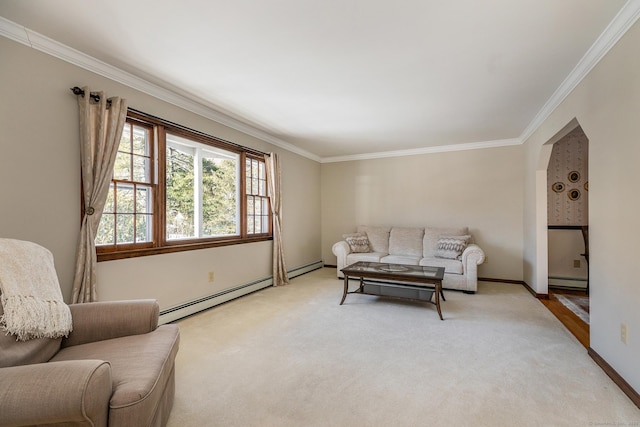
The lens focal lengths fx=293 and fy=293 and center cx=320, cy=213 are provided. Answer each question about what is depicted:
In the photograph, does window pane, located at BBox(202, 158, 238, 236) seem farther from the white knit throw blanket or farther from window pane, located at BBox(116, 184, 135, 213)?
the white knit throw blanket

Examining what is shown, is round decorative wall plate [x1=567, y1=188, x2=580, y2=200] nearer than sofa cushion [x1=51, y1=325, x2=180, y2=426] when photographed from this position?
No

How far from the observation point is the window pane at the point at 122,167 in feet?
9.11

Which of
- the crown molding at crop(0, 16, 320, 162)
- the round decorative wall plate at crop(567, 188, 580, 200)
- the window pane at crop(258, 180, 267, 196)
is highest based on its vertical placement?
the crown molding at crop(0, 16, 320, 162)

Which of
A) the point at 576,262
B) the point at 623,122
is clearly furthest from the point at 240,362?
the point at 576,262

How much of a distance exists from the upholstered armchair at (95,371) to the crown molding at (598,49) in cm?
340

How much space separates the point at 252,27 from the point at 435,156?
14.7ft

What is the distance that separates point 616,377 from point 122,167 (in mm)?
4327

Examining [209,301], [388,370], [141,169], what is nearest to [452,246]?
[388,370]

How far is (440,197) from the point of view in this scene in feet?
18.3

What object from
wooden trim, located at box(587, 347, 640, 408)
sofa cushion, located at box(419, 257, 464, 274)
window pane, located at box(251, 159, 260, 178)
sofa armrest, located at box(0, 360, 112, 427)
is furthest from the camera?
window pane, located at box(251, 159, 260, 178)

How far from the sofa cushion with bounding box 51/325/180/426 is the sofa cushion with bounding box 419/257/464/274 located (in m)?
3.88

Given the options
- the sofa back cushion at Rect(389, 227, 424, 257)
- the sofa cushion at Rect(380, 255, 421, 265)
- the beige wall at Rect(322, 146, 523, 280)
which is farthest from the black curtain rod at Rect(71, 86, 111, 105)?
the sofa back cushion at Rect(389, 227, 424, 257)

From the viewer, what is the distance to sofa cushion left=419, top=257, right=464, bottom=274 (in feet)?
14.6

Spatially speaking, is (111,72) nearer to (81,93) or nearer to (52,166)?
(81,93)
